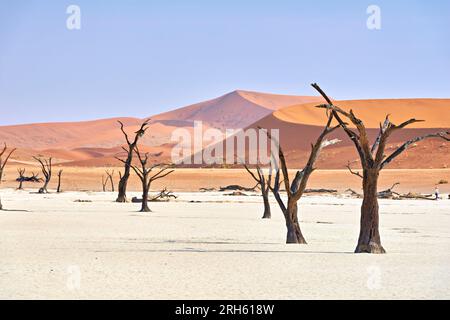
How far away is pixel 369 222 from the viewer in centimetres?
1539

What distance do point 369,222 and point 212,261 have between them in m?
3.23

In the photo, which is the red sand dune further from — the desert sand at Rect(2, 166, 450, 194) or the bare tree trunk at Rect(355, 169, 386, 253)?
the bare tree trunk at Rect(355, 169, 386, 253)

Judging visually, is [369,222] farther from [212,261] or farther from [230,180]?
[230,180]

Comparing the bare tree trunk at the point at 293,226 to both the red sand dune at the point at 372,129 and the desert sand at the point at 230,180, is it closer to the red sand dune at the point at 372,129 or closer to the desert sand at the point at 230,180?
the desert sand at the point at 230,180

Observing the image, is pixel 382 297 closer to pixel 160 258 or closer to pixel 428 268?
pixel 428 268

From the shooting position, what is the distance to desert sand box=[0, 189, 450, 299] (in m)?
10.5

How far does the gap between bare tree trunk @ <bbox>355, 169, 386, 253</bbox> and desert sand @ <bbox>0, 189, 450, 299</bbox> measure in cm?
36

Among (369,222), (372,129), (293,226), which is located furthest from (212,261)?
(372,129)

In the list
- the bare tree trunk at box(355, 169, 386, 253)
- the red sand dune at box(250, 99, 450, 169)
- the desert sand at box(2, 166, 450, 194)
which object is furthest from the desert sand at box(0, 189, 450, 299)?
the red sand dune at box(250, 99, 450, 169)

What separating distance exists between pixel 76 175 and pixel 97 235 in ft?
173

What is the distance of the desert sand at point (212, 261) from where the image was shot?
1053 cm

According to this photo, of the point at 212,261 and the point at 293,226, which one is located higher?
the point at 293,226

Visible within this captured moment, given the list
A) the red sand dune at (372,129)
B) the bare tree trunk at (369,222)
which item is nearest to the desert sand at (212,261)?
the bare tree trunk at (369,222)
